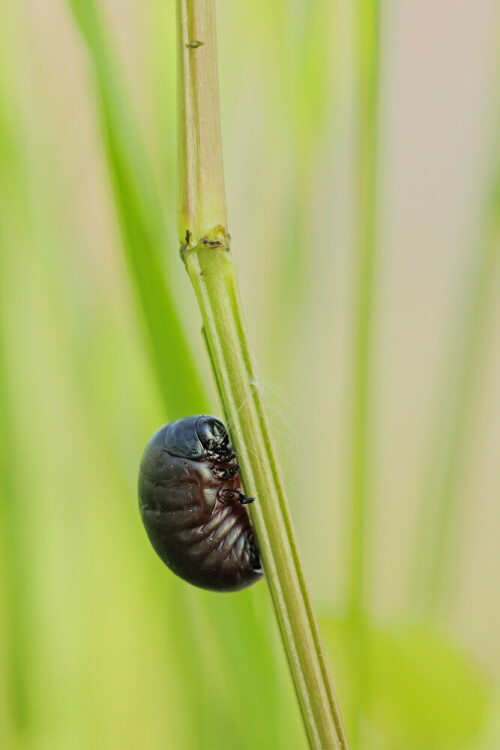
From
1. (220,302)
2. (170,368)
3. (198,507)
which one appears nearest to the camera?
(220,302)

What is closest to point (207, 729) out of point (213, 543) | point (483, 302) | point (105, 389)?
point (213, 543)

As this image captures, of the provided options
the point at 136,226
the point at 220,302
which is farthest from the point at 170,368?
the point at 220,302

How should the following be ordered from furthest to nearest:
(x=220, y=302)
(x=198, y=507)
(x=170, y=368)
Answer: (x=198, y=507)
(x=170, y=368)
(x=220, y=302)

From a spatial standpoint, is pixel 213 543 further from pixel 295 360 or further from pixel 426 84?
pixel 426 84

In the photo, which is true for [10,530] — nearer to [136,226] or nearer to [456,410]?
[136,226]

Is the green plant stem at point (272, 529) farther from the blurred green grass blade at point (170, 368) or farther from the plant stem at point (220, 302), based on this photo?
the blurred green grass blade at point (170, 368)

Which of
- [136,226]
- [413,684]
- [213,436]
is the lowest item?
[413,684]
